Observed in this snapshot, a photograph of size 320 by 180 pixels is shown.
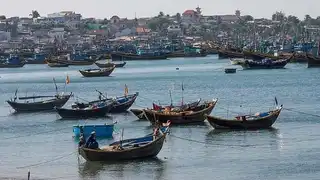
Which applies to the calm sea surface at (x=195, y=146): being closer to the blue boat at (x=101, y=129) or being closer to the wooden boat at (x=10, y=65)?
the blue boat at (x=101, y=129)

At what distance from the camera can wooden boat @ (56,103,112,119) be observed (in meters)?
44.2

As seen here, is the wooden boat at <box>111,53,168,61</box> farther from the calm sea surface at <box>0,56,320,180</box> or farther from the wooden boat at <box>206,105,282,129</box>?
the wooden boat at <box>206,105,282,129</box>

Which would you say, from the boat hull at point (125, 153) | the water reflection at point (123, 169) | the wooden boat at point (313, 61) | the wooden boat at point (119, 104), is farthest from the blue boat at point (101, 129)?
the wooden boat at point (313, 61)

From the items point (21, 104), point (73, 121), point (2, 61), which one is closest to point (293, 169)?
point (73, 121)

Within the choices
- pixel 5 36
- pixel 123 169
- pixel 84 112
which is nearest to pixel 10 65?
pixel 5 36

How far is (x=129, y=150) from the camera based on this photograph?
98.3 ft

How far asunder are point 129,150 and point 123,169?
82 cm

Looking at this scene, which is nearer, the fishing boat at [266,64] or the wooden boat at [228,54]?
the fishing boat at [266,64]

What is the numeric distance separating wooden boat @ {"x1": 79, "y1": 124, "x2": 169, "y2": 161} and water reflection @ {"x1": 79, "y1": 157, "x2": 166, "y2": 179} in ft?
0.59

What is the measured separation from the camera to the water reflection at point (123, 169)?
94.3 ft

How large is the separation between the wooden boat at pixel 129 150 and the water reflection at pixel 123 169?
0.18 meters

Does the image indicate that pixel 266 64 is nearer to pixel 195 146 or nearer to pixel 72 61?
pixel 72 61

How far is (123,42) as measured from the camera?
16875cm

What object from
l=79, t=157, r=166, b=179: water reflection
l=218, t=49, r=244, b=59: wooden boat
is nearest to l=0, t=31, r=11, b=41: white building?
l=218, t=49, r=244, b=59: wooden boat
